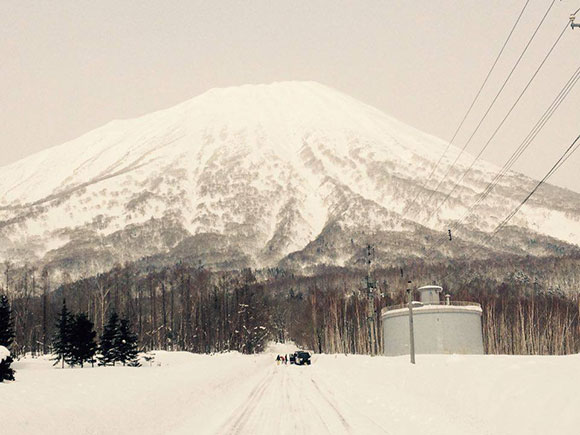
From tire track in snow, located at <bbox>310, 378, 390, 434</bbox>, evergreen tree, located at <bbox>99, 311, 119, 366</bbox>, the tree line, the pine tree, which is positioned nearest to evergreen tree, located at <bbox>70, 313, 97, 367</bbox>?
the tree line

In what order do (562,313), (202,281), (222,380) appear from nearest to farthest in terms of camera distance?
(222,380), (562,313), (202,281)

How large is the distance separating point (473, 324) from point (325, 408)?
2386 inches

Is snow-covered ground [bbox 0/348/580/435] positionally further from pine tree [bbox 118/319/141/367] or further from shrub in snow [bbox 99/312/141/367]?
pine tree [bbox 118/319/141/367]

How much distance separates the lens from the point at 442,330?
248ft

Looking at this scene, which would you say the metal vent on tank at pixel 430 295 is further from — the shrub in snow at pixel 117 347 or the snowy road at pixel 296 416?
the snowy road at pixel 296 416

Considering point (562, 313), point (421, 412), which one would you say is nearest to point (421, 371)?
point (421, 412)

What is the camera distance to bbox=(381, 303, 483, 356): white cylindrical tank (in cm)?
7512

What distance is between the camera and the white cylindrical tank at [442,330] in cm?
7512

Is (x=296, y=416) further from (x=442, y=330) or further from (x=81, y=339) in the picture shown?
(x=442, y=330)

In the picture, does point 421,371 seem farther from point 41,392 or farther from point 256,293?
point 256,293

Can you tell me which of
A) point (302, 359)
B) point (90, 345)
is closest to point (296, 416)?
point (90, 345)

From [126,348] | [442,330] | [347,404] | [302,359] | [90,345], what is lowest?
[302,359]

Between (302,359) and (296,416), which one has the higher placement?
(296,416)

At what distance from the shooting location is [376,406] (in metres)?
21.9
